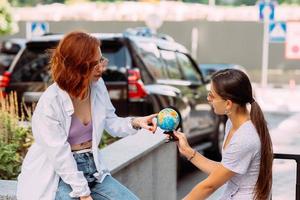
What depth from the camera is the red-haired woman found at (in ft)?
9.77

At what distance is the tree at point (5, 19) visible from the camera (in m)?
9.70

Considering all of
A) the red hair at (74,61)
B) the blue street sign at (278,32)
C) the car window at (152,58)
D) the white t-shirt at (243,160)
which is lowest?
the blue street sign at (278,32)

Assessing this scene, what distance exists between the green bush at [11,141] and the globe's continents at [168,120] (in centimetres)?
200

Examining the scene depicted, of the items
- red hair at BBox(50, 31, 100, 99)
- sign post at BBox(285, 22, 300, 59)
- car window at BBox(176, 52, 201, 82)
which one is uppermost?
red hair at BBox(50, 31, 100, 99)

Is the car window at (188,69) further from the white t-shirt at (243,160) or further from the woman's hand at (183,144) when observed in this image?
the white t-shirt at (243,160)

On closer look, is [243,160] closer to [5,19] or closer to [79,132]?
[79,132]

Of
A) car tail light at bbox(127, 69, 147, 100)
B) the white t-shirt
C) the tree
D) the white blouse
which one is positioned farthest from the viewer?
the tree

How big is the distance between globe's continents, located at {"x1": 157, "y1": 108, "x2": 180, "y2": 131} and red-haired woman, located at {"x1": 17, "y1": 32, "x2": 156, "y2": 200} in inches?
11.7

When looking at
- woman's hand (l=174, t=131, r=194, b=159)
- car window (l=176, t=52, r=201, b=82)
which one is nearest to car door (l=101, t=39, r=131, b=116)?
car window (l=176, t=52, r=201, b=82)

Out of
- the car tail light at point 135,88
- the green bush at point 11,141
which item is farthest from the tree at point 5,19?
the green bush at point 11,141

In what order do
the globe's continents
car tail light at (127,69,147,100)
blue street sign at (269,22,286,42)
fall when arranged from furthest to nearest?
blue street sign at (269,22,286,42) < car tail light at (127,69,147,100) < the globe's continents

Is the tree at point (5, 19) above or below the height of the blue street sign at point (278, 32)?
above

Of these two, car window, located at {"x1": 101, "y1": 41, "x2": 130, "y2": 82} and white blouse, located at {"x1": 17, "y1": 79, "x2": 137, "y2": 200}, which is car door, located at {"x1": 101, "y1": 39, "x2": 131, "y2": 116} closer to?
car window, located at {"x1": 101, "y1": 41, "x2": 130, "y2": 82}

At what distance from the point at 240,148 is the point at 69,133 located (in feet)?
2.72
